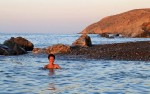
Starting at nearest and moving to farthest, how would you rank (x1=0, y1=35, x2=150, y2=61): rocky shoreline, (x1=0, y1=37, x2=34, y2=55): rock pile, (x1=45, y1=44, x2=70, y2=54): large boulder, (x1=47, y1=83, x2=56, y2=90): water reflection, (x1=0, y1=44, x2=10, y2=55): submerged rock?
(x1=47, y1=83, x2=56, y2=90): water reflection → (x1=0, y1=35, x2=150, y2=61): rocky shoreline → (x1=0, y1=44, x2=10, y2=55): submerged rock → (x1=45, y1=44, x2=70, y2=54): large boulder → (x1=0, y1=37, x2=34, y2=55): rock pile

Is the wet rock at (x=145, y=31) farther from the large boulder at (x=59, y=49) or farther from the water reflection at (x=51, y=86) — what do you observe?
the water reflection at (x=51, y=86)

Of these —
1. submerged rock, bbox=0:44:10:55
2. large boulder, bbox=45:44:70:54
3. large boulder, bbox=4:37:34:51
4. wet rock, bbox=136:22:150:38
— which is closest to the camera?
submerged rock, bbox=0:44:10:55

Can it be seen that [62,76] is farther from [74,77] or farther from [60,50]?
[60,50]

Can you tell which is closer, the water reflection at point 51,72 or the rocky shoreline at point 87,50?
the water reflection at point 51,72

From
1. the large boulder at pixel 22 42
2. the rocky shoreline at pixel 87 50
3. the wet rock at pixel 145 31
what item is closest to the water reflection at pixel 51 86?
the rocky shoreline at pixel 87 50

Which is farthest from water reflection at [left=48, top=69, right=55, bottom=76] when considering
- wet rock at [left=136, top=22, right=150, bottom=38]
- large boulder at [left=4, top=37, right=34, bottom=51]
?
wet rock at [left=136, top=22, right=150, bottom=38]

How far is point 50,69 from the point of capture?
19250 millimetres

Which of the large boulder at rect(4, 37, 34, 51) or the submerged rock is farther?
the large boulder at rect(4, 37, 34, 51)

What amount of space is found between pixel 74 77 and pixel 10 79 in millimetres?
2718

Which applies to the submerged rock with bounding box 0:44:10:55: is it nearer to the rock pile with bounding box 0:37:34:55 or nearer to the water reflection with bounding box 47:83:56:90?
the rock pile with bounding box 0:37:34:55

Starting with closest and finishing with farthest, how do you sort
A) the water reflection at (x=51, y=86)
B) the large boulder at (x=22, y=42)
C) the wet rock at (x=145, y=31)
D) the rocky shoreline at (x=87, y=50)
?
the water reflection at (x=51, y=86), the rocky shoreline at (x=87, y=50), the large boulder at (x=22, y=42), the wet rock at (x=145, y=31)

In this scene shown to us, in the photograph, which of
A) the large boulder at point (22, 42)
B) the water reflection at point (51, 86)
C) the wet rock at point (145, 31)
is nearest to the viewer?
the water reflection at point (51, 86)

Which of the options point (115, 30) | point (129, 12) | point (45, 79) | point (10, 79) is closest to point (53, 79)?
point (45, 79)

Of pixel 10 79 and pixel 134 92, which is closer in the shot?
pixel 134 92
